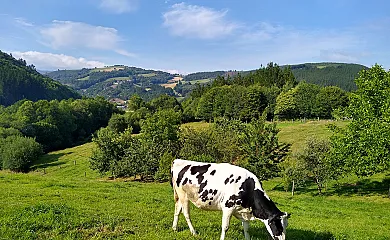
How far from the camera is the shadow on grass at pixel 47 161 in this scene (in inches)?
3145

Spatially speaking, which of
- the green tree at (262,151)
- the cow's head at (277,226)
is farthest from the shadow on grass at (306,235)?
the green tree at (262,151)

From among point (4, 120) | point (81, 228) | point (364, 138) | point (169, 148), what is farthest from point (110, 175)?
point (4, 120)

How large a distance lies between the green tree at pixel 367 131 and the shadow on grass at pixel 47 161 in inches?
2798

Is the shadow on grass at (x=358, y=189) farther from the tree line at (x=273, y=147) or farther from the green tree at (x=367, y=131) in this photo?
the green tree at (x=367, y=131)

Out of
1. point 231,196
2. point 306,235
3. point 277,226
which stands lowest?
point 306,235

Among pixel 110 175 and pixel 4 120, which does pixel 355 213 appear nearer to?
pixel 110 175

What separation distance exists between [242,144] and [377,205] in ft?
57.5

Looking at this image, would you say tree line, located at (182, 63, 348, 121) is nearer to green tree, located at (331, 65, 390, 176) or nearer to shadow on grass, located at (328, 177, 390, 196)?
shadow on grass, located at (328, 177, 390, 196)

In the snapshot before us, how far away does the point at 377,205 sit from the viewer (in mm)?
27578

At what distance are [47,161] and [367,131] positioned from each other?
81.9 meters

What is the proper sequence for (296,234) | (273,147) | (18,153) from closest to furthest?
(296,234) → (273,147) → (18,153)

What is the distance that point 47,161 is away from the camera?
86.1 metres

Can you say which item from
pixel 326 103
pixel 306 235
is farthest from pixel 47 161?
pixel 326 103

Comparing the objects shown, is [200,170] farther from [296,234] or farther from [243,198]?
[296,234]
